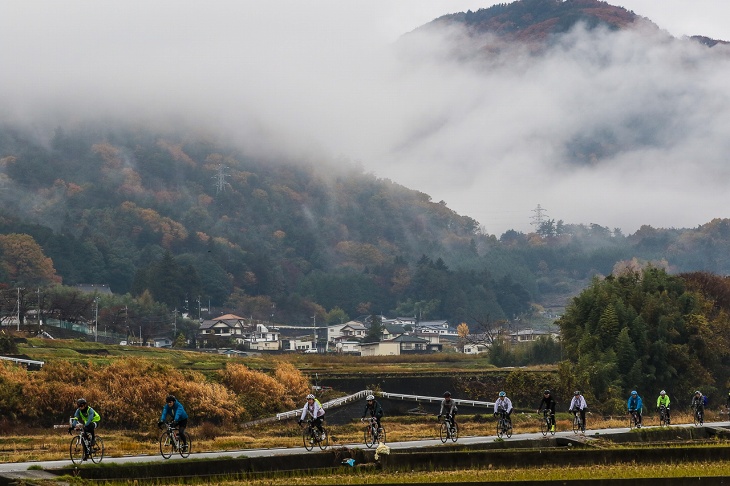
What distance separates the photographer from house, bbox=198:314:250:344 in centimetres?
15938

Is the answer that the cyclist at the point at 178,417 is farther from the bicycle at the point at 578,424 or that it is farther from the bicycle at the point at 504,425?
the bicycle at the point at 578,424

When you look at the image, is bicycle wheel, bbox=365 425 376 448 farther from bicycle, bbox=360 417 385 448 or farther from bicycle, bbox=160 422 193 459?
bicycle, bbox=160 422 193 459

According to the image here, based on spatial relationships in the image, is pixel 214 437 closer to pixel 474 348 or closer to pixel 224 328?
pixel 474 348

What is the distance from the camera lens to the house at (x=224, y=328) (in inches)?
6275

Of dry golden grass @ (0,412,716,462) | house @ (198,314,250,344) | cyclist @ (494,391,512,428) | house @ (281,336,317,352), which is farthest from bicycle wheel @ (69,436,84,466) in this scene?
house @ (281,336,317,352)

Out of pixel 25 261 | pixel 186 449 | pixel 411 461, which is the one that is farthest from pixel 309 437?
pixel 25 261

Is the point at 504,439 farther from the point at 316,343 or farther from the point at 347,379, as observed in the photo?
the point at 316,343

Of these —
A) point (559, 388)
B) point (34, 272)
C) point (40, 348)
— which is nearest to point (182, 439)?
point (559, 388)

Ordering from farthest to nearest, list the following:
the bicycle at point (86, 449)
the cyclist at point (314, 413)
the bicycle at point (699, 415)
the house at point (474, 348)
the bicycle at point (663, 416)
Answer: the house at point (474, 348), the bicycle at point (699, 415), the bicycle at point (663, 416), the cyclist at point (314, 413), the bicycle at point (86, 449)

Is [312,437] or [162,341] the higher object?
[162,341]

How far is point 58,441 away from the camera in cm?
4334

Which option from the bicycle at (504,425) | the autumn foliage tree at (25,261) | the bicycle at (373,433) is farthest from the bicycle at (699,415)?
the autumn foliage tree at (25,261)

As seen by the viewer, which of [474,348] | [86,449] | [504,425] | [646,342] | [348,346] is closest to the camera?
[86,449]

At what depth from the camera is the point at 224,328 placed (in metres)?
164
